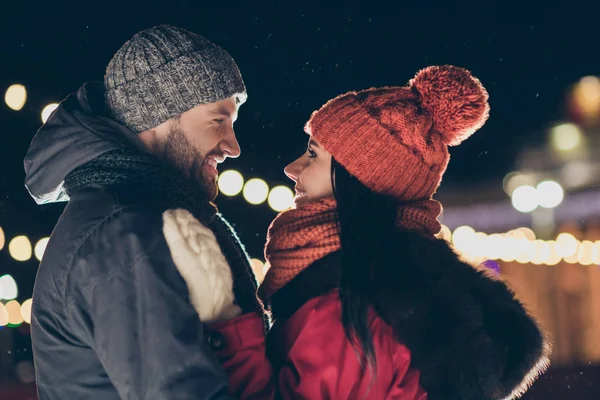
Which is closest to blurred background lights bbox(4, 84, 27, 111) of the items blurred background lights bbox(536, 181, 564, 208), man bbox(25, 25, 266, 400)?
man bbox(25, 25, 266, 400)

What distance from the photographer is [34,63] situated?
7.62m

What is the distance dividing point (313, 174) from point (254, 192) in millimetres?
5725

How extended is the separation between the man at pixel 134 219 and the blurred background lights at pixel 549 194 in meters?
15.8

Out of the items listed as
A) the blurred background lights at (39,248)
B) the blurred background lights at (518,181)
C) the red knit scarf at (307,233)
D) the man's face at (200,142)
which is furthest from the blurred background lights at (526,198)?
the man's face at (200,142)

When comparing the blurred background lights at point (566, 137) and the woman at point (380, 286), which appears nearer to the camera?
the woman at point (380, 286)

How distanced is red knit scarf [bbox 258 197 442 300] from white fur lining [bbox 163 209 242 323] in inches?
21.9

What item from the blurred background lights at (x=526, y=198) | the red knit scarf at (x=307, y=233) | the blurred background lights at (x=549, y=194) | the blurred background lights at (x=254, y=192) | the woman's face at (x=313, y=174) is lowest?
the blurred background lights at (x=526, y=198)

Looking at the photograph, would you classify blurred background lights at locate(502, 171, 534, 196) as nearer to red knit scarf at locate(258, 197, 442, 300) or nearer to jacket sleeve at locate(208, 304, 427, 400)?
red knit scarf at locate(258, 197, 442, 300)

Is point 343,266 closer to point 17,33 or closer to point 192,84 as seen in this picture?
point 192,84

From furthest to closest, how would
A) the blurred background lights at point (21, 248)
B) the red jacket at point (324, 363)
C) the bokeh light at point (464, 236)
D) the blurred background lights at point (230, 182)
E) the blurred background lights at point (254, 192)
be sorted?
the bokeh light at point (464, 236) → the blurred background lights at point (254, 192) → the blurred background lights at point (230, 182) → the blurred background lights at point (21, 248) → the red jacket at point (324, 363)

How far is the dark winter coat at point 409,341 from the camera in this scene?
95.7 inches

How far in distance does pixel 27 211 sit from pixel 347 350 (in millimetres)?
6632

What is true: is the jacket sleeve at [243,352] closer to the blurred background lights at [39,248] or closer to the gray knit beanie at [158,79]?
the gray knit beanie at [158,79]

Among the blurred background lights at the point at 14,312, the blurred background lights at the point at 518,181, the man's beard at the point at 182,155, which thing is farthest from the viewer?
the blurred background lights at the point at 518,181
